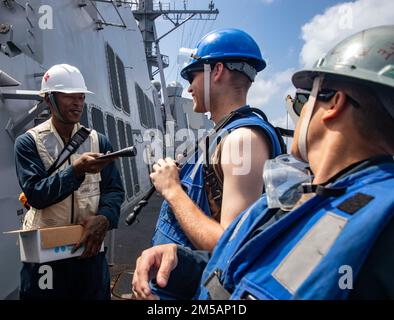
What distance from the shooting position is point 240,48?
71.6 inches

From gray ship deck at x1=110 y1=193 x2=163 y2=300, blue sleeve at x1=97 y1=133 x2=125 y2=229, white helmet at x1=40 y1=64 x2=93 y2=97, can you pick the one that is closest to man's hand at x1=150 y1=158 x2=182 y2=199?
blue sleeve at x1=97 y1=133 x2=125 y2=229

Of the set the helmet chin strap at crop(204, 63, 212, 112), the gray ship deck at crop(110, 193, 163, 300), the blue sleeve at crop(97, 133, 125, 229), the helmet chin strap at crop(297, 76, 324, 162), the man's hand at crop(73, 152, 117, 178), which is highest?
the helmet chin strap at crop(204, 63, 212, 112)

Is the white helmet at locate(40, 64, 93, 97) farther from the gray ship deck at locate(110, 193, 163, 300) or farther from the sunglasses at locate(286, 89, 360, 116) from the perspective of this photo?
the gray ship deck at locate(110, 193, 163, 300)

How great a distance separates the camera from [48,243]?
210cm

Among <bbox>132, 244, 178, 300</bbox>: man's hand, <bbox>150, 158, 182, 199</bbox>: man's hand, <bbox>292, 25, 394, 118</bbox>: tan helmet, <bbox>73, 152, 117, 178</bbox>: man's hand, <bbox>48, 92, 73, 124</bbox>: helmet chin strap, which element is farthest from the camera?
<bbox>48, 92, 73, 124</bbox>: helmet chin strap

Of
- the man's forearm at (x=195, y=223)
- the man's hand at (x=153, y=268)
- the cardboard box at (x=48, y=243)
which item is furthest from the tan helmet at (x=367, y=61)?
the cardboard box at (x=48, y=243)

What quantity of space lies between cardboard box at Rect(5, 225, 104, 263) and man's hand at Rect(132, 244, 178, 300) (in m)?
1.01

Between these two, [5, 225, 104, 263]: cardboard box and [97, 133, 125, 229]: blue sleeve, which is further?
[97, 133, 125, 229]: blue sleeve

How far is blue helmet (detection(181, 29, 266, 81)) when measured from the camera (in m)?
1.81

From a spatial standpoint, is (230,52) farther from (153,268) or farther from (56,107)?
(56,107)

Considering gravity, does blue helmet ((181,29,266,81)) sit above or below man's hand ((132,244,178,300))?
above

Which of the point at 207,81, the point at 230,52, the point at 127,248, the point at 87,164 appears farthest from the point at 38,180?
the point at 127,248

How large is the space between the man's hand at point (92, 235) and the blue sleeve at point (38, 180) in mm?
240

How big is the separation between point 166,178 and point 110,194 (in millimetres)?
1060
